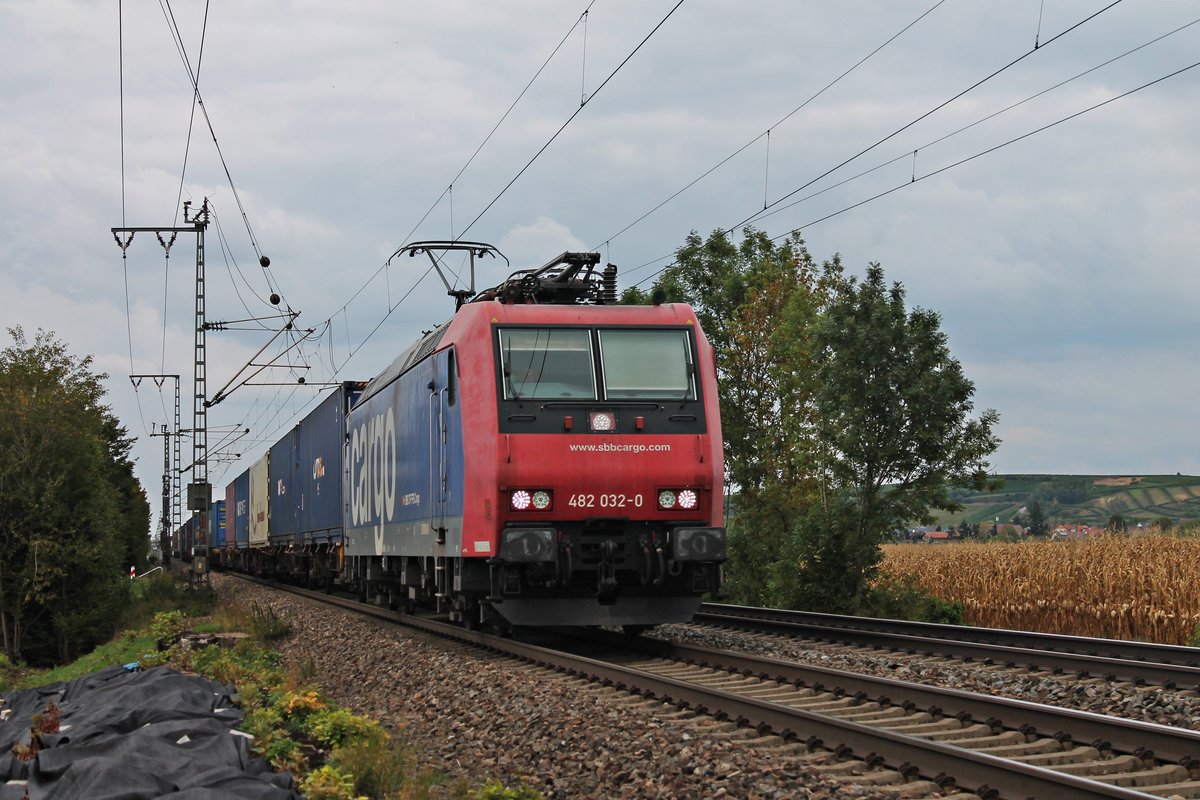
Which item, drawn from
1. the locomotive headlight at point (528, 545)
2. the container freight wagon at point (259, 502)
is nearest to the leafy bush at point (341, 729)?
the locomotive headlight at point (528, 545)

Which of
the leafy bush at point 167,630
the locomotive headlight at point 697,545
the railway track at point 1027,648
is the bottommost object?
the railway track at point 1027,648

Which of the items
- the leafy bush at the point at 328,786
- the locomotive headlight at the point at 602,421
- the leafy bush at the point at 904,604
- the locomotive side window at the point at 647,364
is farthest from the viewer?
the leafy bush at the point at 904,604

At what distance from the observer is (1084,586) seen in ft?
61.5

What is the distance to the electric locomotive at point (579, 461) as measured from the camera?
42.7 ft

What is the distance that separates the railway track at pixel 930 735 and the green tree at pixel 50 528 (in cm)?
1971

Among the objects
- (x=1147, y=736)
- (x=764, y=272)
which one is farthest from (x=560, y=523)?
(x=764, y=272)

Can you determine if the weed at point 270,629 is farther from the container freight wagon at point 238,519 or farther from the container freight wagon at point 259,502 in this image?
the container freight wagon at point 238,519

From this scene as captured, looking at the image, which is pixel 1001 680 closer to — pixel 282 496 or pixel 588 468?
pixel 588 468

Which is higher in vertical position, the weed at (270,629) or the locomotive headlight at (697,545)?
the locomotive headlight at (697,545)

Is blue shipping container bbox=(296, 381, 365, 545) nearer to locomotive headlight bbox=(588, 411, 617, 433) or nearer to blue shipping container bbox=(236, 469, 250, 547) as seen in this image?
locomotive headlight bbox=(588, 411, 617, 433)

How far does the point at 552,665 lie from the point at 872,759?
5.81 meters

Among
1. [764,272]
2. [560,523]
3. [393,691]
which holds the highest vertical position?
[764,272]

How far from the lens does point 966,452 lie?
19.5 m

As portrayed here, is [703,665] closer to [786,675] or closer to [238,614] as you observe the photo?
[786,675]
